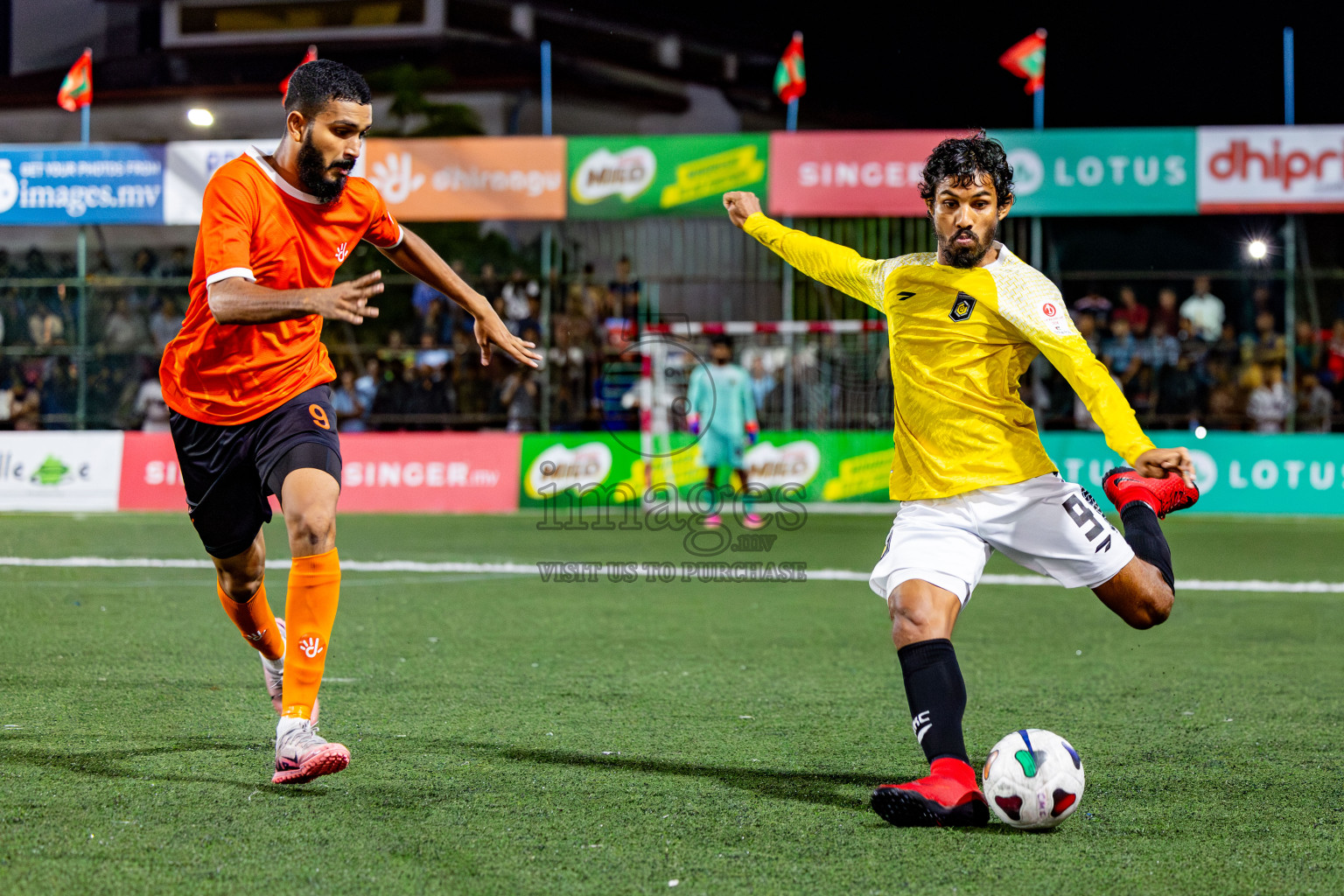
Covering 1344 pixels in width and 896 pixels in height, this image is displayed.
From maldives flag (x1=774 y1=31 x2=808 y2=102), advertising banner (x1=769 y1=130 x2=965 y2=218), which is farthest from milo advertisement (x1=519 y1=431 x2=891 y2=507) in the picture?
maldives flag (x1=774 y1=31 x2=808 y2=102)

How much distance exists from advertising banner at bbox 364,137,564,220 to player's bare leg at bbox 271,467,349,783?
14.5m

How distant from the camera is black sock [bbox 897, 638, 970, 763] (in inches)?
156

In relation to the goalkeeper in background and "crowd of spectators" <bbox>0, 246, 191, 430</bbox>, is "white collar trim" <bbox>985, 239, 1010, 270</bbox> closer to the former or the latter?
the goalkeeper in background

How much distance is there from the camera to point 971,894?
321 centimetres

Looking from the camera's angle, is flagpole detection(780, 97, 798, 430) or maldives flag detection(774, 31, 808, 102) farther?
maldives flag detection(774, 31, 808, 102)

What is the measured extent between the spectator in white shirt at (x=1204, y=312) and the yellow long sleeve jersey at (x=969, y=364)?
51.1ft

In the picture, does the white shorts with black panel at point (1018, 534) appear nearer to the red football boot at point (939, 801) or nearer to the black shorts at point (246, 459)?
the red football boot at point (939, 801)

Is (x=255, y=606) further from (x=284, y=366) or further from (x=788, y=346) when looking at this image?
(x=788, y=346)

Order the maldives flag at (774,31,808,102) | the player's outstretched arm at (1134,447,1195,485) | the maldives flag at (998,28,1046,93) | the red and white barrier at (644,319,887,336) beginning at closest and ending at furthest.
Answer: the player's outstretched arm at (1134,447,1195,485) → the red and white barrier at (644,319,887,336) → the maldives flag at (998,28,1046,93) → the maldives flag at (774,31,808,102)

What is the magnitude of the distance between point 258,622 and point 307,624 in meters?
0.78

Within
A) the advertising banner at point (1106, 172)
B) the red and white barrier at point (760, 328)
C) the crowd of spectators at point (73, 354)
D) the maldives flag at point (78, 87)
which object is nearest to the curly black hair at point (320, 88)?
the red and white barrier at point (760, 328)

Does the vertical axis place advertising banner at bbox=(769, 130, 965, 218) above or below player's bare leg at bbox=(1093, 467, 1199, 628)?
above

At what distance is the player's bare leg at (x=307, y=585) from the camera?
4.33 meters

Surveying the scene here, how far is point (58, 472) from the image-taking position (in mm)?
17750
